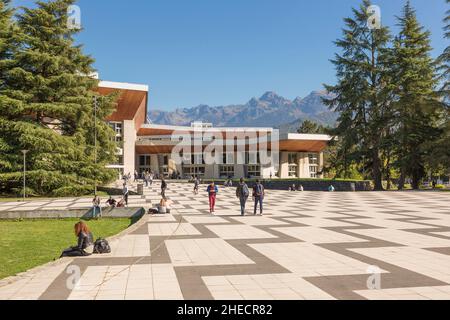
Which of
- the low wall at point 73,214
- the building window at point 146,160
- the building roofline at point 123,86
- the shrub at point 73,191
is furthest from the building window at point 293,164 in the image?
the low wall at point 73,214

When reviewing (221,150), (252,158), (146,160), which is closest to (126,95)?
(221,150)

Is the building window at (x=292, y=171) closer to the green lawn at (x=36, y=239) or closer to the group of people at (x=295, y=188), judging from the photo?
the group of people at (x=295, y=188)

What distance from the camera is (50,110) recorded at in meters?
29.6

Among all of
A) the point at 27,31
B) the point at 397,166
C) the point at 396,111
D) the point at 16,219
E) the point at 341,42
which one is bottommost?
the point at 16,219

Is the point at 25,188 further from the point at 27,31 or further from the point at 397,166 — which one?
the point at 397,166

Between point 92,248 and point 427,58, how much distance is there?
1703 inches

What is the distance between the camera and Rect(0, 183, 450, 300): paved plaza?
222 inches

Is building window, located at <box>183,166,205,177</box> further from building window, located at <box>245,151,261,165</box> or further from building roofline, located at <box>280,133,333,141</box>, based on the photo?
building roofline, located at <box>280,133,333,141</box>

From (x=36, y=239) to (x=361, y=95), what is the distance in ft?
119

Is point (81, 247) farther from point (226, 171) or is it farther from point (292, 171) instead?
point (292, 171)

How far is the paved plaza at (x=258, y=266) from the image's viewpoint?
18.5ft

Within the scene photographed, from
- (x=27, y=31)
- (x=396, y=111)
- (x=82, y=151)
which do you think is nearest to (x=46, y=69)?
(x=27, y=31)

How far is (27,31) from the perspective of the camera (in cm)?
3139

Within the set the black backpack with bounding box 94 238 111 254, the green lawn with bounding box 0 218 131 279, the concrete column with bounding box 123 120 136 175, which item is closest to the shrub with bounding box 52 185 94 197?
the green lawn with bounding box 0 218 131 279
